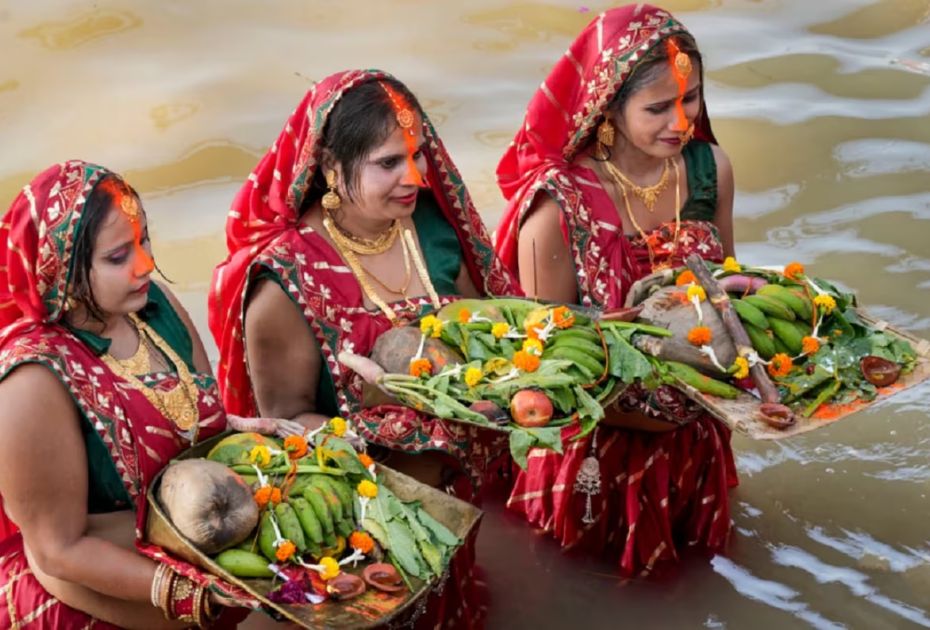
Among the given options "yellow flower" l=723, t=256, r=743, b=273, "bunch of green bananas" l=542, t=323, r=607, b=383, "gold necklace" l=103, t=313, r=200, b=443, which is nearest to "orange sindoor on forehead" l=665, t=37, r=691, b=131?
"yellow flower" l=723, t=256, r=743, b=273

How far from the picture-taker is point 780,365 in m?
3.70

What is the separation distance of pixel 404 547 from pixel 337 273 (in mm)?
1047

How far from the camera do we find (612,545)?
4.68 m

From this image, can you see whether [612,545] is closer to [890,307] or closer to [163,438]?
[163,438]

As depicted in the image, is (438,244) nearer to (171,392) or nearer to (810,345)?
(171,392)

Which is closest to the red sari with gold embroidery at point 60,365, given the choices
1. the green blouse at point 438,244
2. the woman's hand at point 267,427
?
the woman's hand at point 267,427

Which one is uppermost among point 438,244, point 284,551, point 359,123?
point 359,123

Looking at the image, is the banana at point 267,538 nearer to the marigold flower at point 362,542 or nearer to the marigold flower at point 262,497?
the marigold flower at point 262,497

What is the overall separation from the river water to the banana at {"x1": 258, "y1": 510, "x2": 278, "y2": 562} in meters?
1.50

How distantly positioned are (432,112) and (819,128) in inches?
96.2

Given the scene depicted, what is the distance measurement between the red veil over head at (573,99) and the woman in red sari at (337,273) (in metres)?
0.46

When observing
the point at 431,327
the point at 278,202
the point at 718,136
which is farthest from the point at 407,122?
the point at 718,136

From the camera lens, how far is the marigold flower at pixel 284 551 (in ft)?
9.97

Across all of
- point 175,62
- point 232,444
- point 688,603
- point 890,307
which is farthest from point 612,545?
point 175,62
